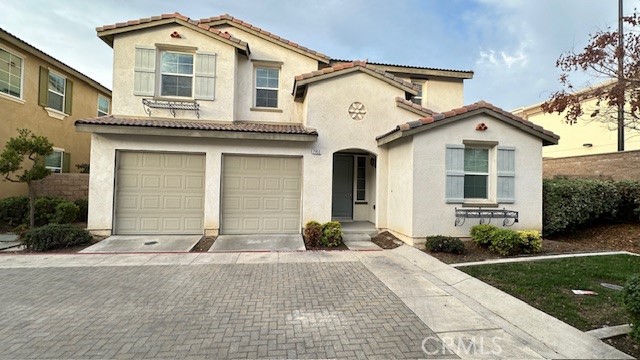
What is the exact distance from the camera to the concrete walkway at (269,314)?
3352 millimetres

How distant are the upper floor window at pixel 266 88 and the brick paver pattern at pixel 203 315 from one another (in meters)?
7.22

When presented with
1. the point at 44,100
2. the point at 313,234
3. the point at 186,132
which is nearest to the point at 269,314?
the point at 313,234

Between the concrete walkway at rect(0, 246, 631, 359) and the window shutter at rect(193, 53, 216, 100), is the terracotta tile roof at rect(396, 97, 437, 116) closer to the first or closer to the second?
the concrete walkway at rect(0, 246, 631, 359)

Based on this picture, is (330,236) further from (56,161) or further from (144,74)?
(56,161)

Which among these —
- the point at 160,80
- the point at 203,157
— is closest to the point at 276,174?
the point at 203,157

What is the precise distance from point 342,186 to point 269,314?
7.92m

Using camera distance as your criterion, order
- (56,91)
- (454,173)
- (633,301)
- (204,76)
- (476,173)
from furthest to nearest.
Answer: (56,91), (204,76), (476,173), (454,173), (633,301)

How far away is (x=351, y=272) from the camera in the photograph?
20.3 feet

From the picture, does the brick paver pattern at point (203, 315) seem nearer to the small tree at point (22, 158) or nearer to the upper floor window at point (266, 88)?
the small tree at point (22, 158)

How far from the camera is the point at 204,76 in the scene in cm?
1039

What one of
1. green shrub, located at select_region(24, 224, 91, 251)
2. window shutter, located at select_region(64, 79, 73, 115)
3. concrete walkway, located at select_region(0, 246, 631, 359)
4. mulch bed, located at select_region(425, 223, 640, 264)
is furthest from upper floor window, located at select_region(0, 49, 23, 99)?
mulch bed, located at select_region(425, 223, 640, 264)

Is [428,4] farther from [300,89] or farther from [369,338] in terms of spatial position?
[369,338]

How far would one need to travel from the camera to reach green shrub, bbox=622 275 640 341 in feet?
10.0

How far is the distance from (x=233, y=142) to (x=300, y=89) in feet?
9.92
